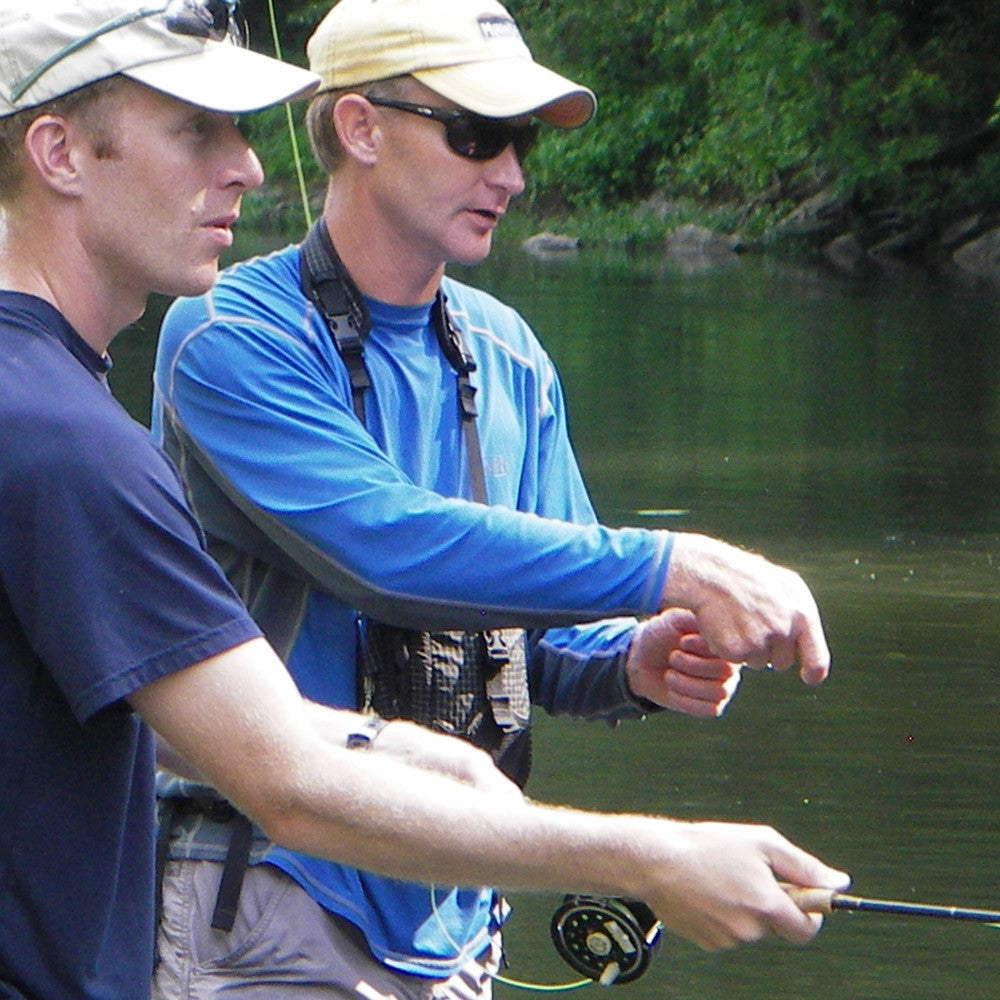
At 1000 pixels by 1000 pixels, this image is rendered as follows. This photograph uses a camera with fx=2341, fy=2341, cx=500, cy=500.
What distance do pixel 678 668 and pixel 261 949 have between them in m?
0.70

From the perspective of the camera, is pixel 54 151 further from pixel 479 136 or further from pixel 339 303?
pixel 479 136

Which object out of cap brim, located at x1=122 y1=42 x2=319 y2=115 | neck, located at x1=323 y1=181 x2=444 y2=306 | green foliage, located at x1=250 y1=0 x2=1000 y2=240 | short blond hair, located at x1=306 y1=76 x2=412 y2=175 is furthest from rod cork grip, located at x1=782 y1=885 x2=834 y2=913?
green foliage, located at x1=250 y1=0 x2=1000 y2=240

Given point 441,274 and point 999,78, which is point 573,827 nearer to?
point 441,274

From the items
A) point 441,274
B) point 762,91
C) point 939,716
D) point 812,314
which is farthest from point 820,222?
point 441,274

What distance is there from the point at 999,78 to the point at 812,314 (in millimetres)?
11727

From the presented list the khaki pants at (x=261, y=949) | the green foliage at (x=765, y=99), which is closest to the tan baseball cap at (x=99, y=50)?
the khaki pants at (x=261, y=949)

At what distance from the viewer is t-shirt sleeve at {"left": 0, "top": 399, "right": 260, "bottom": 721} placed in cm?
194

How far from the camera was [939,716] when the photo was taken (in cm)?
877

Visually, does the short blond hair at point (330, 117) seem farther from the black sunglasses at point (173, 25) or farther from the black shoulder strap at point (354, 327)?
the black sunglasses at point (173, 25)

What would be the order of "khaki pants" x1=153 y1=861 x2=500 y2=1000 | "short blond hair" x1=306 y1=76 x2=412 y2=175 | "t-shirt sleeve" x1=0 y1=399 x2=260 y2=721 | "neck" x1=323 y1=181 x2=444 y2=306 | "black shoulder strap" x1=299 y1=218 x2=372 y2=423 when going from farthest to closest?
"short blond hair" x1=306 y1=76 x2=412 y2=175 → "neck" x1=323 y1=181 x2=444 y2=306 → "black shoulder strap" x1=299 y1=218 x2=372 y2=423 → "khaki pants" x1=153 y1=861 x2=500 y2=1000 → "t-shirt sleeve" x1=0 y1=399 x2=260 y2=721

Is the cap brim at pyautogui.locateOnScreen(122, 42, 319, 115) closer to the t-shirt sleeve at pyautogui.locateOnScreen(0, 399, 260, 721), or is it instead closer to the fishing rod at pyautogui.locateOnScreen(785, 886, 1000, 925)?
the t-shirt sleeve at pyautogui.locateOnScreen(0, 399, 260, 721)

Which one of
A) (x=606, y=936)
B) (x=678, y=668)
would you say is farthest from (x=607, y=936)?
(x=678, y=668)

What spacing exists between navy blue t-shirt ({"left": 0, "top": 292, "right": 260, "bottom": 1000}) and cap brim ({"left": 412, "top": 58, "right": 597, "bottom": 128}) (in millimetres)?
1270

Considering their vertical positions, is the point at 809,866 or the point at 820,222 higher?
the point at 809,866
